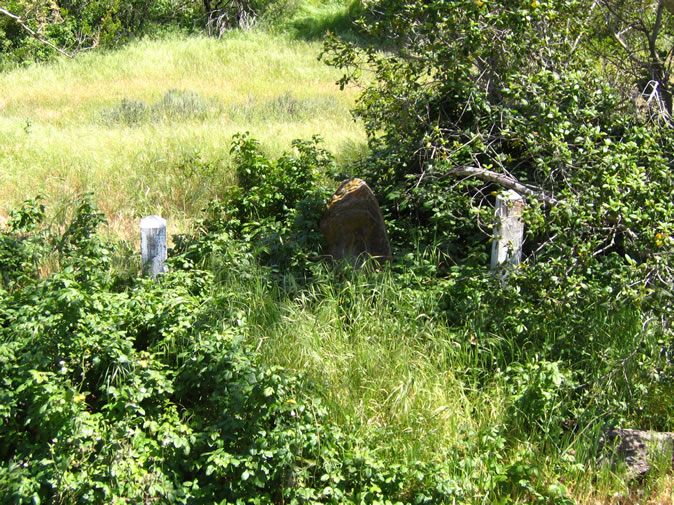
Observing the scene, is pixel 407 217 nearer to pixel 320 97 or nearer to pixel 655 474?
pixel 655 474

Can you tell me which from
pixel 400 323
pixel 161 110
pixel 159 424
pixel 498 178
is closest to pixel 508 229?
pixel 498 178

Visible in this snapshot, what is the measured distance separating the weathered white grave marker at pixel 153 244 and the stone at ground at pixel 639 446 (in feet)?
12.0

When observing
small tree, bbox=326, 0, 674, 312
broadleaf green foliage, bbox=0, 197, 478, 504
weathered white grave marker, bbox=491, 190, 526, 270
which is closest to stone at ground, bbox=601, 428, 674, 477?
small tree, bbox=326, 0, 674, 312

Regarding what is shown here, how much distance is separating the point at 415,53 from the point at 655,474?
4.48 metres

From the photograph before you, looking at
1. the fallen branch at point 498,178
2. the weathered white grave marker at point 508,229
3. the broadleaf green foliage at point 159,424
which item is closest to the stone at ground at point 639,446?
the broadleaf green foliage at point 159,424

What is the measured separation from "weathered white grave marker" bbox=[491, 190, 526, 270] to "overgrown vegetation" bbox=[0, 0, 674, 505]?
0.46 feet

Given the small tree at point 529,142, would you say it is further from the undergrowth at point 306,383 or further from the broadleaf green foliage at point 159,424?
the broadleaf green foliage at point 159,424

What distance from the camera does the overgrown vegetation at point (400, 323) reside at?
391 cm

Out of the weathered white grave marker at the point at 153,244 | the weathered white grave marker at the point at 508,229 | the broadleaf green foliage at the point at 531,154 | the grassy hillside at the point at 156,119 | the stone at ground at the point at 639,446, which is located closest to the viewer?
the stone at ground at the point at 639,446

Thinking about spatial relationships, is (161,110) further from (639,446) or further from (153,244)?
(639,446)

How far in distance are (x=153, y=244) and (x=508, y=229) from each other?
291 cm

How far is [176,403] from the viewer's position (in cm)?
446

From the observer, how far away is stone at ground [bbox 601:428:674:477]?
4.20 meters

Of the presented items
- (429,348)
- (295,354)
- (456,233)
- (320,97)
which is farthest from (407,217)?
(320,97)
